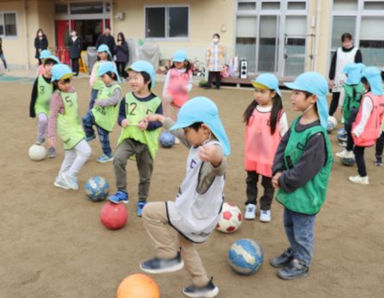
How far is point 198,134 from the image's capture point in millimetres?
3264

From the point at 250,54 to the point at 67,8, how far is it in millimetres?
10221

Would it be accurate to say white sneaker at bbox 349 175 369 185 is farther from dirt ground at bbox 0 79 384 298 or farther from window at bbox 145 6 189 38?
window at bbox 145 6 189 38

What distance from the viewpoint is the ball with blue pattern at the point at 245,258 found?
12.9ft

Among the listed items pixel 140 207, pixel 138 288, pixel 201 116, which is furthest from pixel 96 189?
pixel 201 116

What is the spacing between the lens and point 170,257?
138 inches

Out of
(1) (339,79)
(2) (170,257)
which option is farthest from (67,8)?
(2) (170,257)

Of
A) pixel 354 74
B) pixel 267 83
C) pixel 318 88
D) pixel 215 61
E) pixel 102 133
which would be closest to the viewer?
pixel 318 88

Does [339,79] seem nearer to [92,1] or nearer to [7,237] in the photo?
[7,237]

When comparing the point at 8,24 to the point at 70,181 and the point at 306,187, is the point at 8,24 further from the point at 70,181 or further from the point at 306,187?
the point at 306,187

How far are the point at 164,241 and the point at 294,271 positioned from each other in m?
1.31

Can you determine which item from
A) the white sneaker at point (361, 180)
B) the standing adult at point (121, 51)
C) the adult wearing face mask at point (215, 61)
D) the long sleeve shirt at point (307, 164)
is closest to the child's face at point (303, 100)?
the long sleeve shirt at point (307, 164)

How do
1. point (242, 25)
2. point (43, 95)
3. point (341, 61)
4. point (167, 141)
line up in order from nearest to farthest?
point (43, 95) < point (167, 141) < point (341, 61) < point (242, 25)

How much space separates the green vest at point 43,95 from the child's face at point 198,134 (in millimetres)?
4951

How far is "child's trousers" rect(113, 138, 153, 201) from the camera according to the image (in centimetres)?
515
